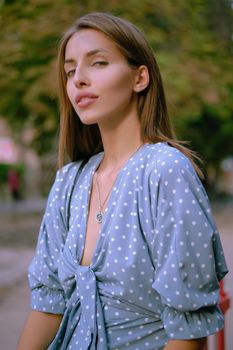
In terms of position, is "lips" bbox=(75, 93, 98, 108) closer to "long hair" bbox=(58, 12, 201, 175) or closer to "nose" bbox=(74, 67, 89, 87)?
"nose" bbox=(74, 67, 89, 87)

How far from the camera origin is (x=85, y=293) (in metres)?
1.51

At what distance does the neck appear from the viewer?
164cm

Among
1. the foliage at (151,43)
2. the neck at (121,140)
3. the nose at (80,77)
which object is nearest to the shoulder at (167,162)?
the neck at (121,140)

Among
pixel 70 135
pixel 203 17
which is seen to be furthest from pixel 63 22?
pixel 70 135

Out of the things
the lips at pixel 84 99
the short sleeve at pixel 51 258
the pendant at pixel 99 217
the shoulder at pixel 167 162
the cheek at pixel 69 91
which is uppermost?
the cheek at pixel 69 91

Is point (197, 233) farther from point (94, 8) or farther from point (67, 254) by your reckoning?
point (94, 8)

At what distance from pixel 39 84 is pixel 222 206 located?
13.5 m

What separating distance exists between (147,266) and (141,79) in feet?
1.65

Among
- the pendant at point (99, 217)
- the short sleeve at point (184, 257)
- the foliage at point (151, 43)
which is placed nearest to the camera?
the short sleeve at point (184, 257)

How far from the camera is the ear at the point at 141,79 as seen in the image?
1638 millimetres

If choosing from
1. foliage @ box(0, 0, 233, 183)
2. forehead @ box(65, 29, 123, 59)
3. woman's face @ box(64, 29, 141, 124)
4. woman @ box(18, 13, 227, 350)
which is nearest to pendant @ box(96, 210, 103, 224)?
woman @ box(18, 13, 227, 350)

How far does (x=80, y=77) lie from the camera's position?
5.27 ft

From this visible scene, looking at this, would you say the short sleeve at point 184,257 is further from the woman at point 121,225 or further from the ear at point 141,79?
the ear at point 141,79

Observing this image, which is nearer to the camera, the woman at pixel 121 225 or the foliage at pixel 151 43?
the woman at pixel 121 225
